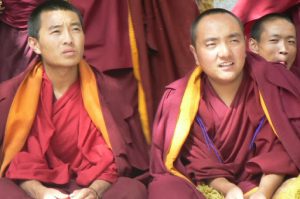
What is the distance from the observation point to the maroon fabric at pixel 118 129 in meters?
2.50

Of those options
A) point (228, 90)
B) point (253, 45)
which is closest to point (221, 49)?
point (228, 90)

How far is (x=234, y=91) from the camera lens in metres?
2.58

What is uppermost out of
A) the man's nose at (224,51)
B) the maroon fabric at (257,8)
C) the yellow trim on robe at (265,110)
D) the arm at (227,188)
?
the maroon fabric at (257,8)

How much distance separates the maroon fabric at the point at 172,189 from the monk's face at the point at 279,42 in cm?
108

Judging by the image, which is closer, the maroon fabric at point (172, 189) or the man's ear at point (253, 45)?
the maroon fabric at point (172, 189)

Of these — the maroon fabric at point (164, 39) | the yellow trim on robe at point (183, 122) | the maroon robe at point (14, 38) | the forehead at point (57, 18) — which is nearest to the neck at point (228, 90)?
the yellow trim on robe at point (183, 122)

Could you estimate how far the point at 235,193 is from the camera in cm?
221

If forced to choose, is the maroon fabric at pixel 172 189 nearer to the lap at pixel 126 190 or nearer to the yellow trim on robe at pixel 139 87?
the lap at pixel 126 190

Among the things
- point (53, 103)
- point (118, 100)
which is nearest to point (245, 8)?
point (118, 100)

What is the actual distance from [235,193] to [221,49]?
2.11 feet

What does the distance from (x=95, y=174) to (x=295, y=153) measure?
0.83 m

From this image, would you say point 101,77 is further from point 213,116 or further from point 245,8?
point 245,8

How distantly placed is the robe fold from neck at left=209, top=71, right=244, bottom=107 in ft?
1.86

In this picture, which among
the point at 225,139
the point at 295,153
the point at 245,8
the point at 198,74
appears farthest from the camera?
the point at 245,8
